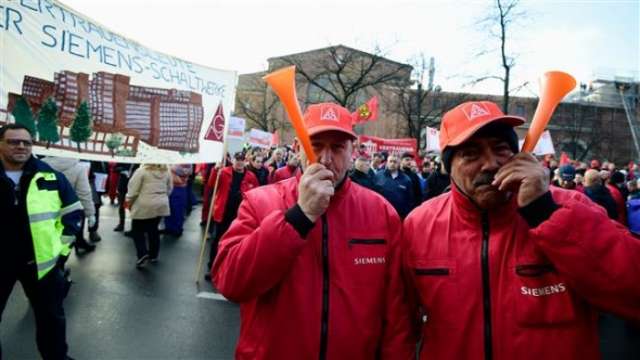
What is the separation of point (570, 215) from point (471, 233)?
1.16ft

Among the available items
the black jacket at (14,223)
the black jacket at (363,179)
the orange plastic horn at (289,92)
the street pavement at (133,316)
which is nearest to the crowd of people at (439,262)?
the orange plastic horn at (289,92)

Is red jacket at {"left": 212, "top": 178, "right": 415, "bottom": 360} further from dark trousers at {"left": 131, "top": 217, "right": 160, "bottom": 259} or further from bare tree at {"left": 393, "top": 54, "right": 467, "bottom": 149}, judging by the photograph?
bare tree at {"left": 393, "top": 54, "right": 467, "bottom": 149}

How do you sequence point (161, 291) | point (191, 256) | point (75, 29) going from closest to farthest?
point (75, 29), point (161, 291), point (191, 256)

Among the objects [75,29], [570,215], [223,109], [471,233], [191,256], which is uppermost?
[75,29]

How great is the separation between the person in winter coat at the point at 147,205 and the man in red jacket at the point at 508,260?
235 inches

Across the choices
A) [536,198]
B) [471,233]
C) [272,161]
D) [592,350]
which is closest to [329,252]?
[471,233]

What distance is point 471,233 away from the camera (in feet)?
5.18

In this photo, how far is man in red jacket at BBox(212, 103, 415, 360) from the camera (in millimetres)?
1515

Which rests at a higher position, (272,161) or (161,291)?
(272,161)

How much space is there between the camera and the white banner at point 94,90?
3.53 m

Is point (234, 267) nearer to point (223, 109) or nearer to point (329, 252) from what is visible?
point (329, 252)

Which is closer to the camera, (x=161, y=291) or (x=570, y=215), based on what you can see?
(x=570, y=215)

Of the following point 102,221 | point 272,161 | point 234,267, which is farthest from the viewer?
point 272,161

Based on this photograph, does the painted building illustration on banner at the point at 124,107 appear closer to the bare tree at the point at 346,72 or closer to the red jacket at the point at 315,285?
the red jacket at the point at 315,285
